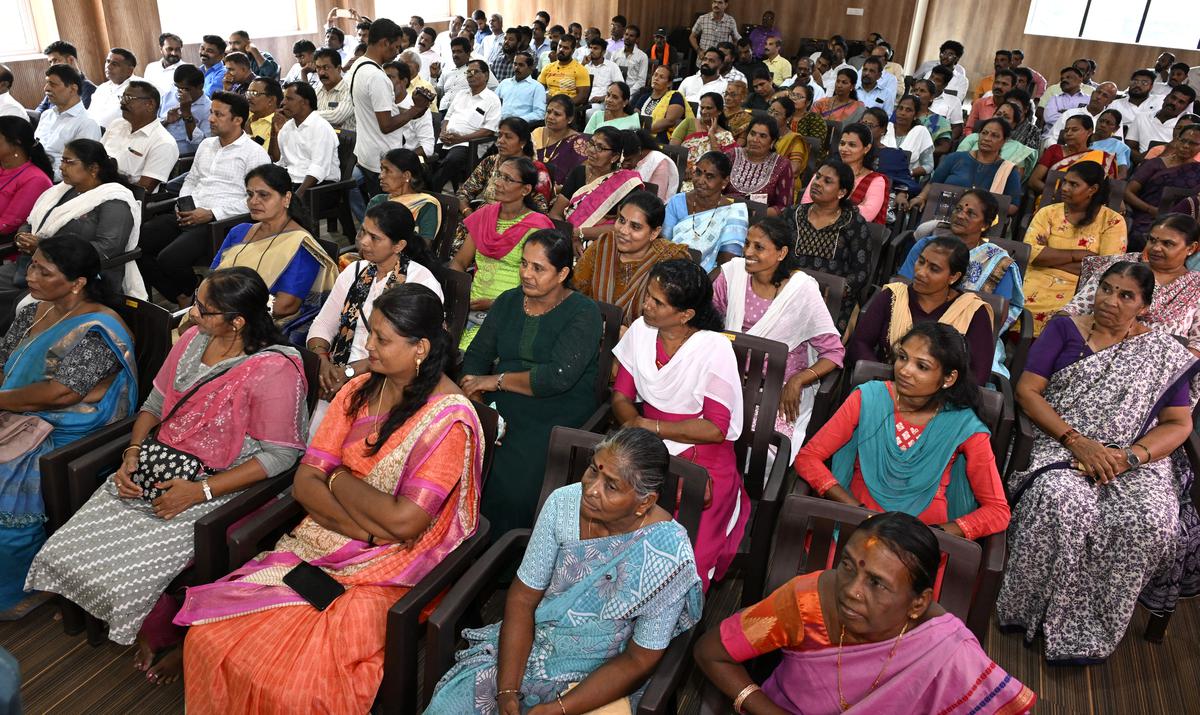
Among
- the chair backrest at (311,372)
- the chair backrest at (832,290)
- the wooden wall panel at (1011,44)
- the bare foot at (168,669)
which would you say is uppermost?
the wooden wall panel at (1011,44)

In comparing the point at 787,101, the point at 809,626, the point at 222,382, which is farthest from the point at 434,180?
the point at 809,626

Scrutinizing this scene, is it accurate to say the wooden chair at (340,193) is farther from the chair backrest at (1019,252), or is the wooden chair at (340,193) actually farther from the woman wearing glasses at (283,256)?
the chair backrest at (1019,252)

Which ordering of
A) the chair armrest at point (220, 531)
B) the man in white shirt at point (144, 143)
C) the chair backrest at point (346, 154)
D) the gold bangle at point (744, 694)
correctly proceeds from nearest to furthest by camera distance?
the gold bangle at point (744, 694)
the chair armrest at point (220, 531)
the man in white shirt at point (144, 143)
the chair backrest at point (346, 154)

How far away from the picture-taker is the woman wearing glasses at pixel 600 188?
4.22 meters

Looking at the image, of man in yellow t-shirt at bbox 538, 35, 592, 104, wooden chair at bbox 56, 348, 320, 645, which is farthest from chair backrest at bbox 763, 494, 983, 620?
man in yellow t-shirt at bbox 538, 35, 592, 104

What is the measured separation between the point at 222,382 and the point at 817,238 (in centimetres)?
255

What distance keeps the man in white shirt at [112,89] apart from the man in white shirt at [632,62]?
5346mm

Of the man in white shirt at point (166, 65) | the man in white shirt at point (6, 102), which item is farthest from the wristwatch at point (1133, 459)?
the man in white shirt at point (166, 65)

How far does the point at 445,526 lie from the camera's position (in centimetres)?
202

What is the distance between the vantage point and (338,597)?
6.32ft

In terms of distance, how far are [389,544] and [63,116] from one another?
4593 mm

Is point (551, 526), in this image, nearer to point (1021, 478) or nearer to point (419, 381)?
point (419, 381)

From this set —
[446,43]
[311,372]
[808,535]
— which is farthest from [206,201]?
[446,43]

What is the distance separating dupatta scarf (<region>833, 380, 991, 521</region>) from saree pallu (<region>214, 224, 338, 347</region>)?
209 cm
